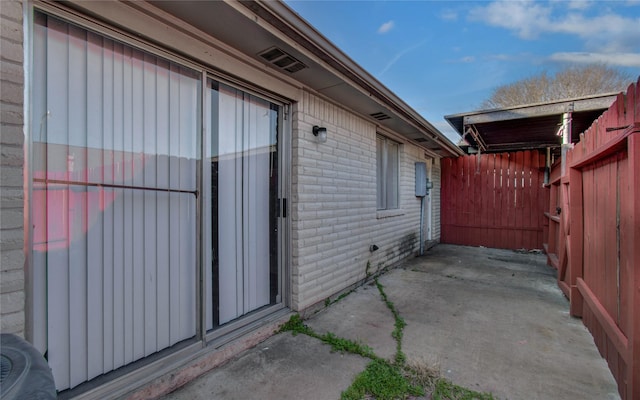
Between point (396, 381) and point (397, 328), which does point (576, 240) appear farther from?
point (396, 381)

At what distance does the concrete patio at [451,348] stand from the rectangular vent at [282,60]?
2.53m

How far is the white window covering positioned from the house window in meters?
3.47

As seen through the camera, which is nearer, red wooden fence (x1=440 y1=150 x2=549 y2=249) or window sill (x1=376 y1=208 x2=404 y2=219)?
window sill (x1=376 y1=208 x2=404 y2=219)

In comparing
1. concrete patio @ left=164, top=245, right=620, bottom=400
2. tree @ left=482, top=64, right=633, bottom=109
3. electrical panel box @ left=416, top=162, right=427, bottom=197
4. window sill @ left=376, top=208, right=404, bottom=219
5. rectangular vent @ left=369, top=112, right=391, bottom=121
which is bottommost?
concrete patio @ left=164, top=245, right=620, bottom=400

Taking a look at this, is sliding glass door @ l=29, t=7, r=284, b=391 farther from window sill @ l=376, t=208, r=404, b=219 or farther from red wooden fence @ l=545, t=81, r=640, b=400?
red wooden fence @ l=545, t=81, r=640, b=400

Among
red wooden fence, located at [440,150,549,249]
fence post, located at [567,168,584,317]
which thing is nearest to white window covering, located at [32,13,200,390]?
fence post, located at [567,168,584,317]

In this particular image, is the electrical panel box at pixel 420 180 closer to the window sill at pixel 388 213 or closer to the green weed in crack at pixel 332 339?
the window sill at pixel 388 213

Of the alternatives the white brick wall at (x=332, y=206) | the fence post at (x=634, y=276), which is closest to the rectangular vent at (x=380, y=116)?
the white brick wall at (x=332, y=206)

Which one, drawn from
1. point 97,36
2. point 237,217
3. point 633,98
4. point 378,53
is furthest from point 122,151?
point 378,53

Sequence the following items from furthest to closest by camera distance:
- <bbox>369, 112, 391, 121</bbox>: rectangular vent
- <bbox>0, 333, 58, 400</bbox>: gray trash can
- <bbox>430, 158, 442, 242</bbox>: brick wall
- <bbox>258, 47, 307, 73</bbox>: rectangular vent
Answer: <bbox>430, 158, 442, 242</bbox>: brick wall
<bbox>369, 112, 391, 121</bbox>: rectangular vent
<bbox>258, 47, 307, 73</bbox>: rectangular vent
<bbox>0, 333, 58, 400</bbox>: gray trash can

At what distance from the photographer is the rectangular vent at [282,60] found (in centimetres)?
241

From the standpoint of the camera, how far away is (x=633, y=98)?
1711mm

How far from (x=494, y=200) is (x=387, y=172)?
3885 millimetres

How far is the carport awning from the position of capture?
472 centimetres
